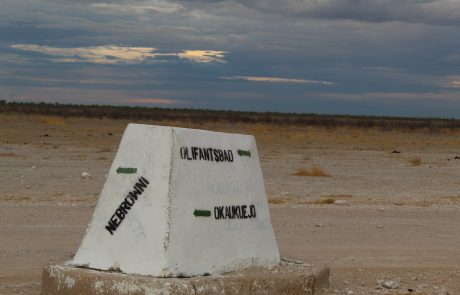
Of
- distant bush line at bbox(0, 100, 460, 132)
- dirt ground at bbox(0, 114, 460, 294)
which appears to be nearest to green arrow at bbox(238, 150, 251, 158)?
dirt ground at bbox(0, 114, 460, 294)

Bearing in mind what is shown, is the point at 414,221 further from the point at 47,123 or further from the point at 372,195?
the point at 47,123

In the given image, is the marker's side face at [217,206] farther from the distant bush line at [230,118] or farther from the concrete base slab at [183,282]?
the distant bush line at [230,118]

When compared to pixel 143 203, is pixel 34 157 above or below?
below

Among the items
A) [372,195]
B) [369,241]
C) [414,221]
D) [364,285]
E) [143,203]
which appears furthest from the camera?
[372,195]

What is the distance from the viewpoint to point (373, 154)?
36.6 metres

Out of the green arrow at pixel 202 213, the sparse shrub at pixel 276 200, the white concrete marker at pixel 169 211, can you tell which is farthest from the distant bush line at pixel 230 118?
the green arrow at pixel 202 213

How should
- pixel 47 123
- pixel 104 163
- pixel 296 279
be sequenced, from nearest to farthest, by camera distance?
pixel 296 279, pixel 104 163, pixel 47 123

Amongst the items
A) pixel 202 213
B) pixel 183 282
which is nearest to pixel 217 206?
pixel 202 213

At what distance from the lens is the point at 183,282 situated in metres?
7.06

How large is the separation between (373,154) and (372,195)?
57.8ft

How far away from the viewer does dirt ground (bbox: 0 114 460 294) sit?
31.4 ft

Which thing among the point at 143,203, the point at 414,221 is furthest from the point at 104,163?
the point at 143,203

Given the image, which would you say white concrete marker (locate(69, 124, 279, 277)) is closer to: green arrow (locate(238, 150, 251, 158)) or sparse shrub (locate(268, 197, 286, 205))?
green arrow (locate(238, 150, 251, 158))

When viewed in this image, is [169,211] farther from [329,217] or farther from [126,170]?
[329,217]
